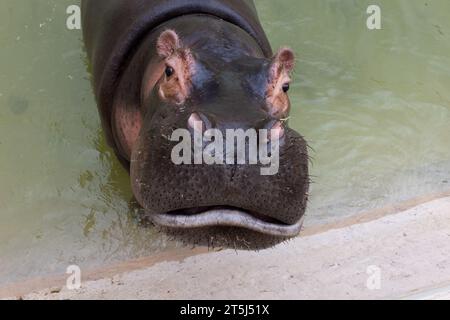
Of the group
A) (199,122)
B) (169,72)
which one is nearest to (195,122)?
(199,122)

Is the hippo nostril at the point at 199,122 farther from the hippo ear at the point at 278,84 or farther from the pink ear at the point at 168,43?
the pink ear at the point at 168,43

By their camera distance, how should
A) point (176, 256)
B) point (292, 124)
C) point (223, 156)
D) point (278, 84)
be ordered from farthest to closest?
point (292, 124) → point (176, 256) → point (278, 84) → point (223, 156)

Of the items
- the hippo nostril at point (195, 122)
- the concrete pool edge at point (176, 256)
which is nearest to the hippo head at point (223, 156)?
the hippo nostril at point (195, 122)

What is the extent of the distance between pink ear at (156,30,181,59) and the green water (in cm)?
121

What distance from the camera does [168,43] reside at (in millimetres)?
2209

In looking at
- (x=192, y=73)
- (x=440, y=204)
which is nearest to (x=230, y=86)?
(x=192, y=73)

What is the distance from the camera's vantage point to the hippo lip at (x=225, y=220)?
1.78 metres

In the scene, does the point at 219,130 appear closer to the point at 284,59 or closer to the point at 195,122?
the point at 195,122

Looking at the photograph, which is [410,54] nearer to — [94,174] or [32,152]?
[94,174]

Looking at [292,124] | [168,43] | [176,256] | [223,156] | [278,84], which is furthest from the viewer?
[292,124]

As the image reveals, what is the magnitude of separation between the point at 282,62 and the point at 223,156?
56 cm

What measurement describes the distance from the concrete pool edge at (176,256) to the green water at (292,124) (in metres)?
0.10

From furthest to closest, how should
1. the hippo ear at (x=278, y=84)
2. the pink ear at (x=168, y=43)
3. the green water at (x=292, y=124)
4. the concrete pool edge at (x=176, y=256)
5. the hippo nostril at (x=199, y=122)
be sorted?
1. the green water at (x=292, y=124)
2. the concrete pool edge at (x=176, y=256)
3. the pink ear at (x=168, y=43)
4. the hippo ear at (x=278, y=84)
5. the hippo nostril at (x=199, y=122)

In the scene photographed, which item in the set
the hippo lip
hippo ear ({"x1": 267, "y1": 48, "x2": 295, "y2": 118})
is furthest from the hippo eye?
the hippo lip
